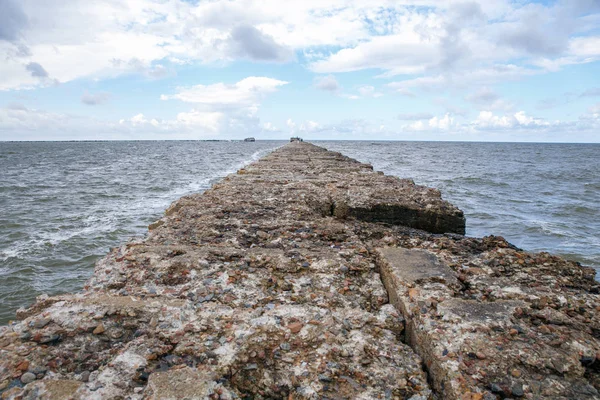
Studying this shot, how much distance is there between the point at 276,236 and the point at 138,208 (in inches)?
418

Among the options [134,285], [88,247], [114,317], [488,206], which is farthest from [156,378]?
[488,206]

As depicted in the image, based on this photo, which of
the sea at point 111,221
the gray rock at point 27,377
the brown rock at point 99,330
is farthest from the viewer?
the sea at point 111,221

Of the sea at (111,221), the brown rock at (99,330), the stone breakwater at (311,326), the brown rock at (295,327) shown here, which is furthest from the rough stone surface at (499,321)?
the sea at (111,221)

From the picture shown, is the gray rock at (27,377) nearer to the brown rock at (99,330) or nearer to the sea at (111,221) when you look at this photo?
the brown rock at (99,330)

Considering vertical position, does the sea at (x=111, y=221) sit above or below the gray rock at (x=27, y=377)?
below

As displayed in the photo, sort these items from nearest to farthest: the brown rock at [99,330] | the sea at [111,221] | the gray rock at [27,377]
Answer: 1. the gray rock at [27,377]
2. the brown rock at [99,330]
3. the sea at [111,221]

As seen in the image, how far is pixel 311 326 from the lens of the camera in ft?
6.81

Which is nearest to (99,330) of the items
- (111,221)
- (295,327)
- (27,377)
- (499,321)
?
Answer: (27,377)

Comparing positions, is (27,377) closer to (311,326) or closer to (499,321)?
(311,326)

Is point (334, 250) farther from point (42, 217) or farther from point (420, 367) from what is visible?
point (42, 217)

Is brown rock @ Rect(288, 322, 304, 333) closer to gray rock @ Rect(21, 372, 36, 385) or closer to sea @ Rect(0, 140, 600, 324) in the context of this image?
gray rock @ Rect(21, 372, 36, 385)

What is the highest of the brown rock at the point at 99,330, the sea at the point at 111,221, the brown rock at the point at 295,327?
the brown rock at the point at 99,330

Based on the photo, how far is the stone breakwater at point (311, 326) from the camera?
170 centimetres

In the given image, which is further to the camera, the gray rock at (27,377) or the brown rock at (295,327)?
the brown rock at (295,327)
